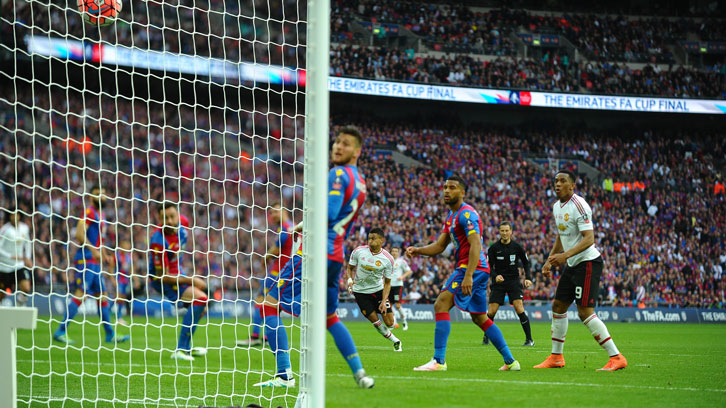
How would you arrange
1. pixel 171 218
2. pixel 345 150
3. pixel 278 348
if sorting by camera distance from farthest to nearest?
pixel 171 218 → pixel 278 348 → pixel 345 150

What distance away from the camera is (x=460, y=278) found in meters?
8.61

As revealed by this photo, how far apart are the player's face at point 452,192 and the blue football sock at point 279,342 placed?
7.32 feet

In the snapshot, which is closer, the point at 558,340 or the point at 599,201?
the point at 558,340

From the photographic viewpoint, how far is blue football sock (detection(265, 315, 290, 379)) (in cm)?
715

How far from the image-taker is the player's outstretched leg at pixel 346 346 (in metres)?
5.99

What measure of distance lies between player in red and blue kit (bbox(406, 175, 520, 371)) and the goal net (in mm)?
1739

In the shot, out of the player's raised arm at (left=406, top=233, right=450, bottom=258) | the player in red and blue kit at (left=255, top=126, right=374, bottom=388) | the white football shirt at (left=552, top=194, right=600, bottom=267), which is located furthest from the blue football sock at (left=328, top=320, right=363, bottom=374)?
the white football shirt at (left=552, top=194, right=600, bottom=267)

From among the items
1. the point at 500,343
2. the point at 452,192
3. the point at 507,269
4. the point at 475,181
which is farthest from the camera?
the point at 475,181

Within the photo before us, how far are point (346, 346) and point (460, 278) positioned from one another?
284 centimetres

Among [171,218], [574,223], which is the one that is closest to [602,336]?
[574,223]

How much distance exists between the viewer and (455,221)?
28.4ft

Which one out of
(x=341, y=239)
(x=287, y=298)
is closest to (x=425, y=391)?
(x=341, y=239)

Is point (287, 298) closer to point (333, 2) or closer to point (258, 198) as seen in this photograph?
point (258, 198)

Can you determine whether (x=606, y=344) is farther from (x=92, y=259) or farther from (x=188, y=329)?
(x=92, y=259)
